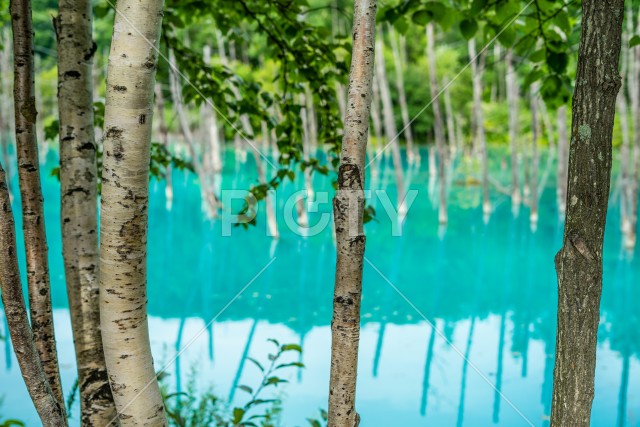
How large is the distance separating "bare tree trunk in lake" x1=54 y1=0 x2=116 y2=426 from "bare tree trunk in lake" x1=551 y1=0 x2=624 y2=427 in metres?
1.59

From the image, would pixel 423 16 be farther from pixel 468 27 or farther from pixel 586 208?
pixel 586 208

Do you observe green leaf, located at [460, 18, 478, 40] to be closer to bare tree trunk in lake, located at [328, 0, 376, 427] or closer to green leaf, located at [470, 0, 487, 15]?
green leaf, located at [470, 0, 487, 15]

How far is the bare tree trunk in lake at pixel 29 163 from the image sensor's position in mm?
1990

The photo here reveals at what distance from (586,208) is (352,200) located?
653 mm

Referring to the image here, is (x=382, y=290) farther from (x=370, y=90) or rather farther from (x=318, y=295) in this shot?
(x=370, y=90)

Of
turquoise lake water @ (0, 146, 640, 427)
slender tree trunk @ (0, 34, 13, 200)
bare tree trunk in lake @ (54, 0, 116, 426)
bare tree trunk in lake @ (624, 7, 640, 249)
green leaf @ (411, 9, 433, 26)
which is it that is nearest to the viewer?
bare tree trunk in lake @ (54, 0, 116, 426)

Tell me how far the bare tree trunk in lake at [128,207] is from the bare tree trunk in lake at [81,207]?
43 cm

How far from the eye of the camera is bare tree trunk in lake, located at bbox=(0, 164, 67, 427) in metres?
1.65

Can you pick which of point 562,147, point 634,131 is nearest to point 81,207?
point 634,131

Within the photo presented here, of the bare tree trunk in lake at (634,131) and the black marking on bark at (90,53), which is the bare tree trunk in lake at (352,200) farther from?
the bare tree trunk in lake at (634,131)

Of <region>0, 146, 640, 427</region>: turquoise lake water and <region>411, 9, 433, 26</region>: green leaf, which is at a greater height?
<region>411, 9, 433, 26</region>: green leaf

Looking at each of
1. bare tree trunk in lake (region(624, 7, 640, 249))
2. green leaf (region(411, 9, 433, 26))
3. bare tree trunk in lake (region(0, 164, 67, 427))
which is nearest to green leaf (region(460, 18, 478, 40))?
green leaf (region(411, 9, 433, 26))

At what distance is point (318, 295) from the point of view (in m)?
8.44

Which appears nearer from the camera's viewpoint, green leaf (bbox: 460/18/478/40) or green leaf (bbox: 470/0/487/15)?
green leaf (bbox: 470/0/487/15)
